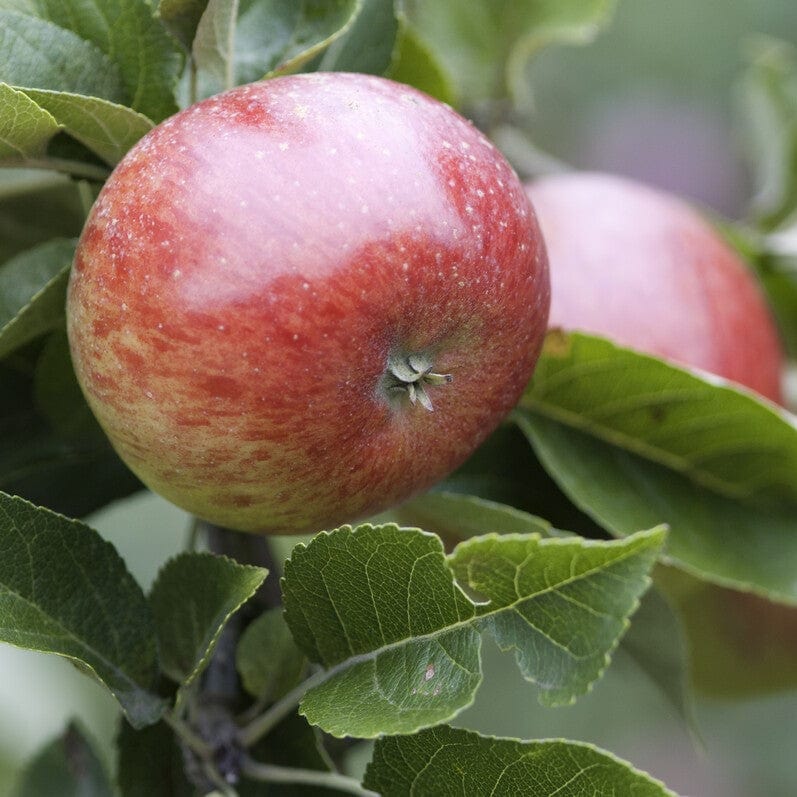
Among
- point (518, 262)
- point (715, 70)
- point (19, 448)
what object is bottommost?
point (715, 70)

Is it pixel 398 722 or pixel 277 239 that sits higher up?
pixel 277 239

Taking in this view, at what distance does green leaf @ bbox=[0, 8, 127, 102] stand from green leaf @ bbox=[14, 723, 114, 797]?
58cm

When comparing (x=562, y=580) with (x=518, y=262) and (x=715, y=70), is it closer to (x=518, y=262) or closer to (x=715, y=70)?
(x=518, y=262)

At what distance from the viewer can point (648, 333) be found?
97cm

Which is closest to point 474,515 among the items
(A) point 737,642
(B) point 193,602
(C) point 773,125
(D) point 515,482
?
(D) point 515,482

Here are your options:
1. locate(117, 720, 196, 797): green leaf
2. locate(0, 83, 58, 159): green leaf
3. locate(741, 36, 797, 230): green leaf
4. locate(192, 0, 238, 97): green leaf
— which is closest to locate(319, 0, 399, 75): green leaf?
locate(192, 0, 238, 97): green leaf

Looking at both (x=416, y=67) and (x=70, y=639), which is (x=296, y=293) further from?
(x=416, y=67)

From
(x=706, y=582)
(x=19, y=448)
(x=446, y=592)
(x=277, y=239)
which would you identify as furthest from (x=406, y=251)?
(x=706, y=582)

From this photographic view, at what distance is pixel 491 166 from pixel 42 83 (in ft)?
0.89

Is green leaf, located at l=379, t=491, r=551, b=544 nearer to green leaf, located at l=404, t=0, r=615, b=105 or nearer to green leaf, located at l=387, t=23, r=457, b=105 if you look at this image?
green leaf, located at l=387, t=23, r=457, b=105

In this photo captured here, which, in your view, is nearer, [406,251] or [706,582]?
[406,251]

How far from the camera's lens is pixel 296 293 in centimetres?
58

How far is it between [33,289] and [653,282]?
52 centimetres

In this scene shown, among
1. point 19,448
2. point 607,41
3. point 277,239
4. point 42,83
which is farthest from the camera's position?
point 607,41
